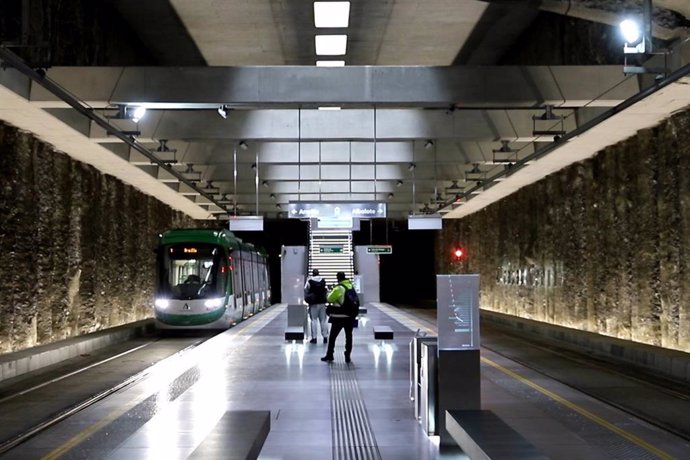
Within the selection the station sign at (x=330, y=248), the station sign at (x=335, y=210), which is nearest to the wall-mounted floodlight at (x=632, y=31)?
the station sign at (x=335, y=210)

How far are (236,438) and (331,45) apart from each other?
13283 millimetres

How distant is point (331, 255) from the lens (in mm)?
46594

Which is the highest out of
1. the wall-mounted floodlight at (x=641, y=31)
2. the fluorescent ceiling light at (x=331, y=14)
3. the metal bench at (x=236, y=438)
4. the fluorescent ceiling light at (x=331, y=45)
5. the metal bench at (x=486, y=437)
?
the fluorescent ceiling light at (x=331, y=45)

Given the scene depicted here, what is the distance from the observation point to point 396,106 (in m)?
14.9

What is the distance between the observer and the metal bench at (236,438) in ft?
18.6

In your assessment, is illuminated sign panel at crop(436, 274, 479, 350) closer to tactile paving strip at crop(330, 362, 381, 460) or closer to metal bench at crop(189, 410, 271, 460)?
tactile paving strip at crop(330, 362, 381, 460)

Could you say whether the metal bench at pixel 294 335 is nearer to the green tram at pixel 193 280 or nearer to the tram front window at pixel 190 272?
the green tram at pixel 193 280

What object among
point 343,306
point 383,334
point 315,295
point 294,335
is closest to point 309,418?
point 343,306

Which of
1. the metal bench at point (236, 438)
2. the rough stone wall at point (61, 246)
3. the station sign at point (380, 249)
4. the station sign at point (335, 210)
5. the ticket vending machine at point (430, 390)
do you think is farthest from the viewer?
the station sign at point (380, 249)

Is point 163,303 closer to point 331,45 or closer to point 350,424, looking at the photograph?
point 331,45

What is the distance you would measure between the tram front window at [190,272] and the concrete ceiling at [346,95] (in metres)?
2.55

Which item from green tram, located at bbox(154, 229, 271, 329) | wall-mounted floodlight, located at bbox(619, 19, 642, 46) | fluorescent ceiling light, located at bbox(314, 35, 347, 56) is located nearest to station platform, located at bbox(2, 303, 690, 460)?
wall-mounted floodlight, located at bbox(619, 19, 642, 46)

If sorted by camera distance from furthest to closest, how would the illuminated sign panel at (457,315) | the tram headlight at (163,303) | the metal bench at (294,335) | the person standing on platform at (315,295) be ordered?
1. the tram headlight at (163,303)
2. the metal bench at (294,335)
3. the person standing on platform at (315,295)
4. the illuminated sign panel at (457,315)

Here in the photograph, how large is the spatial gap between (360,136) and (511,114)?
12.0ft
